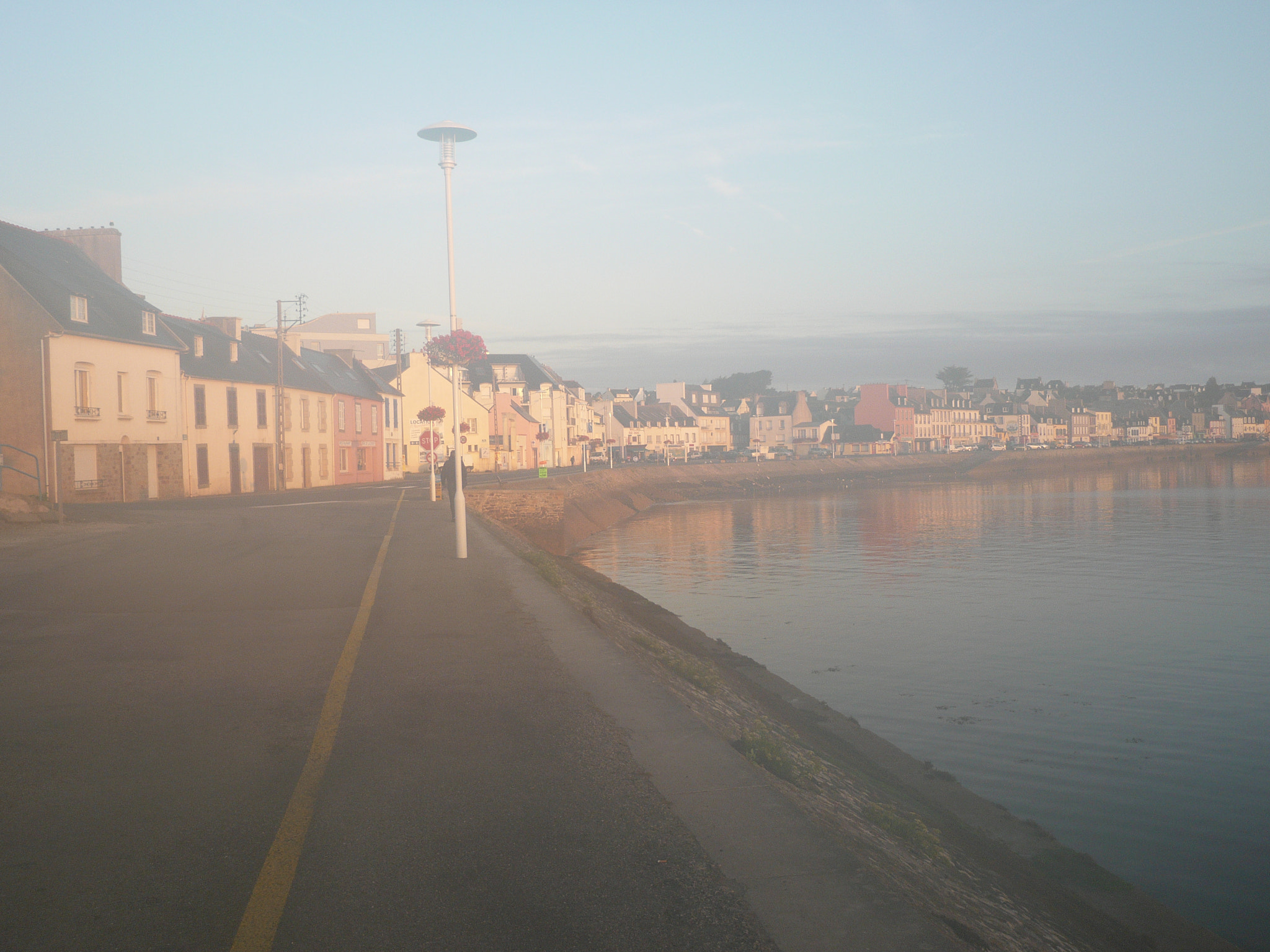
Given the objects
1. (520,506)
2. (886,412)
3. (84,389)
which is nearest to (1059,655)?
(520,506)

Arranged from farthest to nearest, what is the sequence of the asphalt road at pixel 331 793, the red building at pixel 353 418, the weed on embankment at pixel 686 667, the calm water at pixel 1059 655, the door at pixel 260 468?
the red building at pixel 353 418 → the door at pixel 260 468 → the weed on embankment at pixel 686 667 → the calm water at pixel 1059 655 → the asphalt road at pixel 331 793

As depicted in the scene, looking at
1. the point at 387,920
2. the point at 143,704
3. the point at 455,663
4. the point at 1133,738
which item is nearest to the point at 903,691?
the point at 1133,738

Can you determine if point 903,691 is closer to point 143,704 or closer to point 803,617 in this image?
point 803,617

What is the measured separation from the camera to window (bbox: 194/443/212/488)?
146 feet

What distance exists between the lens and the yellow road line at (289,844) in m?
4.04

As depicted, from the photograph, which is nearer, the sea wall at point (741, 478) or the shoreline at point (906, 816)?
the shoreline at point (906, 816)

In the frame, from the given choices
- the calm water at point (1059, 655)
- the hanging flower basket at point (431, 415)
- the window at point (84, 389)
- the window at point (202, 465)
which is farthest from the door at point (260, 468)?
the calm water at point (1059, 655)

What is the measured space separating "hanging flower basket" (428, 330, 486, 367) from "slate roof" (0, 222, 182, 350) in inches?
581

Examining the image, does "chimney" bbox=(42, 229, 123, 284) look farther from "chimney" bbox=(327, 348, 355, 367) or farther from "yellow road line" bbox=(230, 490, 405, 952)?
"yellow road line" bbox=(230, 490, 405, 952)

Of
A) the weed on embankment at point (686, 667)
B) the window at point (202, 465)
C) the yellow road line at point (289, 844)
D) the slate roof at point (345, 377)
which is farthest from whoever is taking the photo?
the slate roof at point (345, 377)

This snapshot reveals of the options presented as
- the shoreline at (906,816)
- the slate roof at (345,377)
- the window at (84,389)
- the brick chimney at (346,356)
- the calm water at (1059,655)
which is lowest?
the calm water at (1059,655)

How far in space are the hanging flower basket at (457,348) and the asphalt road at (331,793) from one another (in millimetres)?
14719

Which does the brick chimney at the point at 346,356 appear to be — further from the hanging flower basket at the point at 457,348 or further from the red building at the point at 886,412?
the red building at the point at 886,412

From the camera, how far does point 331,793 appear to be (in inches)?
224
